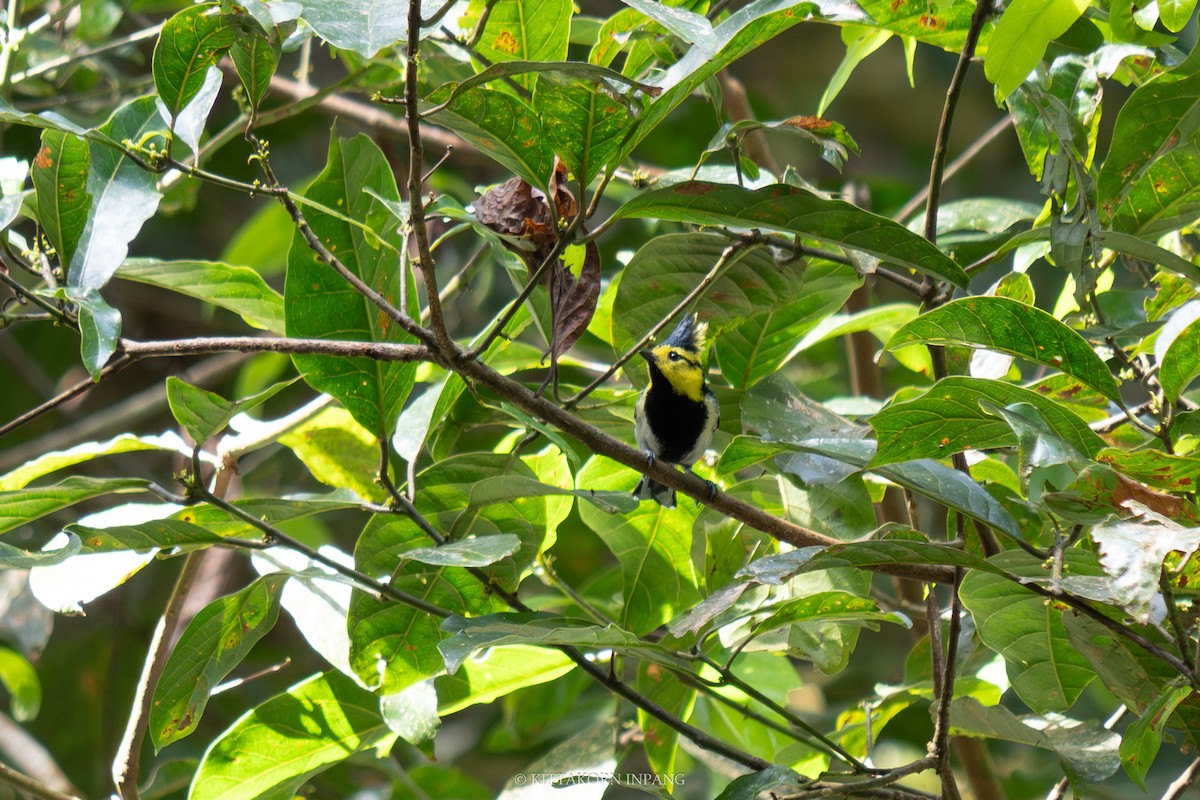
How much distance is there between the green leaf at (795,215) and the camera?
4.46 feet

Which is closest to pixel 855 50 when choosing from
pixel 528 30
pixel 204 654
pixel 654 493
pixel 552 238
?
pixel 528 30

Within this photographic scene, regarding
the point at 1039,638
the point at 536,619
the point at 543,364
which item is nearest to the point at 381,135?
the point at 543,364

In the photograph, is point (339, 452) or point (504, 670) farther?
point (339, 452)

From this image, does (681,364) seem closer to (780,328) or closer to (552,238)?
(780,328)

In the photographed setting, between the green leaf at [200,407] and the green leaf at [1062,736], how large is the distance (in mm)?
1140

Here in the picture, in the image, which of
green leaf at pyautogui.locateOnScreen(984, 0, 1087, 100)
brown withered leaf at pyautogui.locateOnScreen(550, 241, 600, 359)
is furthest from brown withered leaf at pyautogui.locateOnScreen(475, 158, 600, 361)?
green leaf at pyautogui.locateOnScreen(984, 0, 1087, 100)

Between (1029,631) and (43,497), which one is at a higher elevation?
(43,497)

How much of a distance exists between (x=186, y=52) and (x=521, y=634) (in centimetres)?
91

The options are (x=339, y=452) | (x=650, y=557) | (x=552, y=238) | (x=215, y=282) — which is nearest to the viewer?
(x=552, y=238)

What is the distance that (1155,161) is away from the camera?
1627 millimetres

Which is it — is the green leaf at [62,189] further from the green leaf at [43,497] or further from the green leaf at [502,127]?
the green leaf at [502,127]

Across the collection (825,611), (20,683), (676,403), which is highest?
(825,611)

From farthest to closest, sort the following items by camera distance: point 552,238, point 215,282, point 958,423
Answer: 1. point 215,282
2. point 552,238
3. point 958,423

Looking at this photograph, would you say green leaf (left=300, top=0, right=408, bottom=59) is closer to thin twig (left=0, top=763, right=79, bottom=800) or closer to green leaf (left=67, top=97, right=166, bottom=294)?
green leaf (left=67, top=97, right=166, bottom=294)
